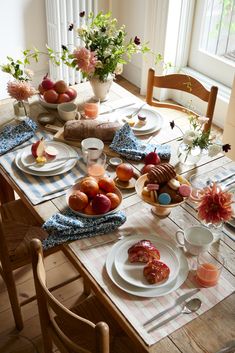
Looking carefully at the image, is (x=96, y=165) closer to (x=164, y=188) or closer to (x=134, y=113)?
(x=164, y=188)

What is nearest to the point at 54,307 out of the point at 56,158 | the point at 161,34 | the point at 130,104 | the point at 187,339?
the point at 187,339

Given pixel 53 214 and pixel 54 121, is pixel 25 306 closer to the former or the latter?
pixel 53 214

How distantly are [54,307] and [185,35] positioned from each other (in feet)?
8.81

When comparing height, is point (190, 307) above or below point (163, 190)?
below

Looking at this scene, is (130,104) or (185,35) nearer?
(130,104)

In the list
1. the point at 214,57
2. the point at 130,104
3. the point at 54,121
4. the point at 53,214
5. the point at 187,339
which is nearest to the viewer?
the point at 187,339

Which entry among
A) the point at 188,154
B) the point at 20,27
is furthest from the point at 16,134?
the point at 20,27

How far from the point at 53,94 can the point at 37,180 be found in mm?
544

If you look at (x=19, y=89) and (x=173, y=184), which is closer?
(x=173, y=184)

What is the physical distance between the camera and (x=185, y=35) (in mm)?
3367

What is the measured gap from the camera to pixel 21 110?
Result: 2.01 metres

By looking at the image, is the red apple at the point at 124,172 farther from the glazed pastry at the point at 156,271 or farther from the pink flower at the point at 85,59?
the pink flower at the point at 85,59

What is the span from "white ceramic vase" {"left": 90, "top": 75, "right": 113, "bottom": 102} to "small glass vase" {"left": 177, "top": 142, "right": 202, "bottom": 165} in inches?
21.2

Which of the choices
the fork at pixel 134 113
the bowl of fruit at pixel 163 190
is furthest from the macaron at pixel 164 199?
the fork at pixel 134 113
